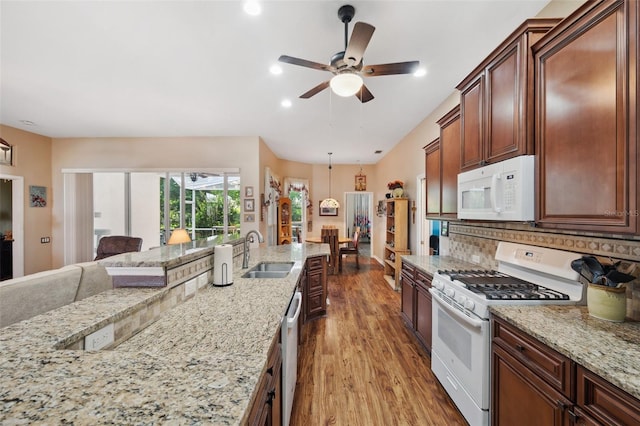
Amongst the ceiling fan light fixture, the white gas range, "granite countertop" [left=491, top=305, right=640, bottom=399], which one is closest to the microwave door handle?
the white gas range

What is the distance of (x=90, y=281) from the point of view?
2.13m

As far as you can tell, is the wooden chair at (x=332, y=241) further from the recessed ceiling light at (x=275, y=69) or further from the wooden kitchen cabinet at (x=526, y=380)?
the wooden kitchen cabinet at (x=526, y=380)

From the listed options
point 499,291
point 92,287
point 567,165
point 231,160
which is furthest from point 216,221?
point 567,165

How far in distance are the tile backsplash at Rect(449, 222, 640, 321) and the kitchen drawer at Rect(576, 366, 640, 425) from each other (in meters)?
0.65

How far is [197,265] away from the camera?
5.87ft

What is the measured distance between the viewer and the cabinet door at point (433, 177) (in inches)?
A: 118

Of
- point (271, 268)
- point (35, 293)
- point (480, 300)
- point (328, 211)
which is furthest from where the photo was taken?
point (328, 211)

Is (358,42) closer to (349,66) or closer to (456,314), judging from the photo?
(349,66)

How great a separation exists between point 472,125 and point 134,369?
2.54m

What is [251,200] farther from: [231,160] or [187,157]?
[187,157]

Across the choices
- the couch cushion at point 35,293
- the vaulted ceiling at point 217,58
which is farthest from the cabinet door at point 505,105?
the couch cushion at point 35,293

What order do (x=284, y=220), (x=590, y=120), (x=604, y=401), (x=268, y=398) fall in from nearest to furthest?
(x=604, y=401), (x=268, y=398), (x=590, y=120), (x=284, y=220)

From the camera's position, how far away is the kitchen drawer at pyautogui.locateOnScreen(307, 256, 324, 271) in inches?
126

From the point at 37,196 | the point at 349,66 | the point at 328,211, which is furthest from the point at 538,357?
the point at 37,196
